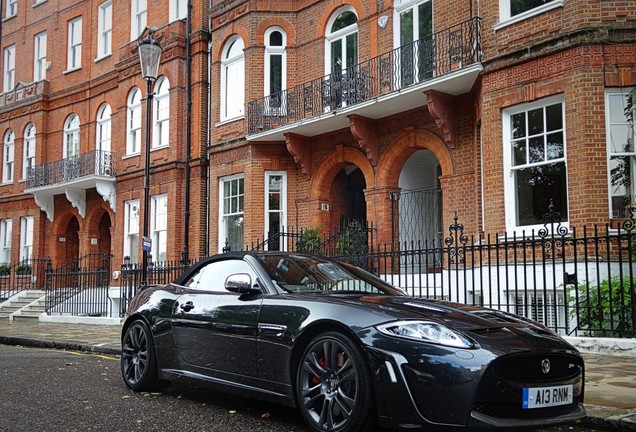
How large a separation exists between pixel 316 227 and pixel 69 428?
507 inches

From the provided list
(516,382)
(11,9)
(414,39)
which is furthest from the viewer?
(11,9)

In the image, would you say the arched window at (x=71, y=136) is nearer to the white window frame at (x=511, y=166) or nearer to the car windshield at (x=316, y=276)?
the white window frame at (x=511, y=166)

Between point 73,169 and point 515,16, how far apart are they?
17.4 metres

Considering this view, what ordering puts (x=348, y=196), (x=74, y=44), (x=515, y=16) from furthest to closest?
(x=74, y=44), (x=348, y=196), (x=515, y=16)

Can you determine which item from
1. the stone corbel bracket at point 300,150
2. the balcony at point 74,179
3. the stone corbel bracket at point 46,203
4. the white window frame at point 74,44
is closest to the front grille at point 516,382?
the stone corbel bracket at point 300,150

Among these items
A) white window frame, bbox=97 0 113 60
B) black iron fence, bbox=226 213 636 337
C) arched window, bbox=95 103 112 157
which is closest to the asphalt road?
black iron fence, bbox=226 213 636 337

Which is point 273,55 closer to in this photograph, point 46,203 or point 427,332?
point 46,203

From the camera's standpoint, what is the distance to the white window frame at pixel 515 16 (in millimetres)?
12273

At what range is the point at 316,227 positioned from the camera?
1777 cm

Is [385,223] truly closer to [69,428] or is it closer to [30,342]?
[30,342]

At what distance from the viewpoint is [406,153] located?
16.0 m

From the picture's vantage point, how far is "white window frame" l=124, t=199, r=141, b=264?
2279cm

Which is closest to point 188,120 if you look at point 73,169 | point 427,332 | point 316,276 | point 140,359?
point 73,169

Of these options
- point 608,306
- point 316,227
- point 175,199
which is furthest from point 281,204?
point 608,306
